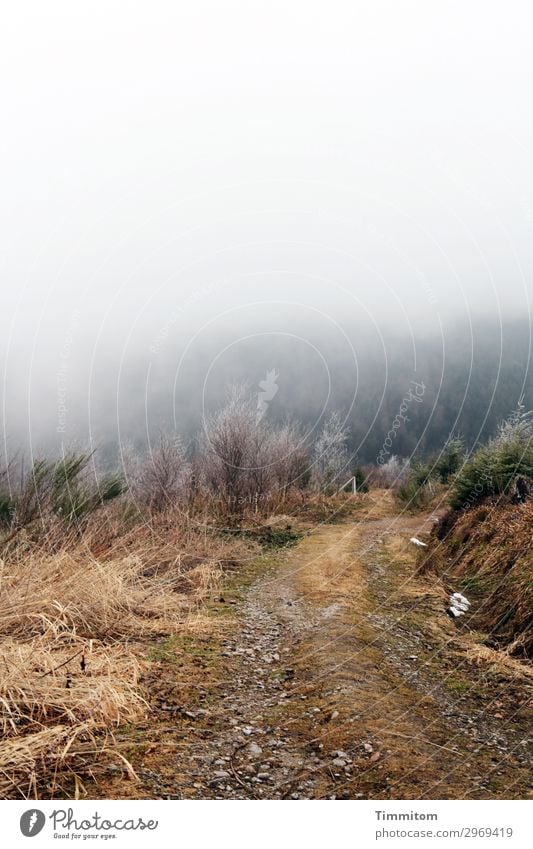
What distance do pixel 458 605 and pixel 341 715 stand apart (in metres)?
3.75

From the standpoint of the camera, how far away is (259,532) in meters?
11.4

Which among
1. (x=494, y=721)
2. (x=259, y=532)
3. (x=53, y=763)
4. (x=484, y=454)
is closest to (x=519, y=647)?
(x=494, y=721)

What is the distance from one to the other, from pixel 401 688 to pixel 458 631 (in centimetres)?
213

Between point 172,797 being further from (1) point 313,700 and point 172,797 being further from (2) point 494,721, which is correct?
(2) point 494,721

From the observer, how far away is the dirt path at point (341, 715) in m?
2.85
